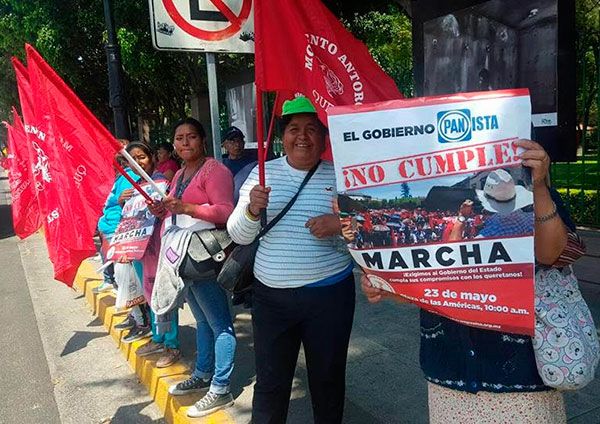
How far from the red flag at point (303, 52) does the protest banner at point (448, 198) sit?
72 cm

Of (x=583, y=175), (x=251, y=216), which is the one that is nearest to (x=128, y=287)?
(x=251, y=216)

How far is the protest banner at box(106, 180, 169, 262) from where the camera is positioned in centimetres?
373

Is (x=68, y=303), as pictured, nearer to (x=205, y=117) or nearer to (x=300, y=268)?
(x=205, y=117)

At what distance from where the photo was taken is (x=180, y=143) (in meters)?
3.13

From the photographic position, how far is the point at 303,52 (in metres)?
2.32

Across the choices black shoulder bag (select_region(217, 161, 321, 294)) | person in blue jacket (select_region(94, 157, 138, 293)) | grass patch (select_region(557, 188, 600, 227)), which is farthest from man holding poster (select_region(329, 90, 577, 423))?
grass patch (select_region(557, 188, 600, 227))

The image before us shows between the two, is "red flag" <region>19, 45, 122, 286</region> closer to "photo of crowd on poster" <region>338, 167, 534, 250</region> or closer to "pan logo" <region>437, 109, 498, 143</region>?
"photo of crowd on poster" <region>338, 167, 534, 250</region>

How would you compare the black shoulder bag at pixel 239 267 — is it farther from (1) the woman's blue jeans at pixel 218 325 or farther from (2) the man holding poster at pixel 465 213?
(2) the man holding poster at pixel 465 213

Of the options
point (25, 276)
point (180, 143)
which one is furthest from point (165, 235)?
point (25, 276)

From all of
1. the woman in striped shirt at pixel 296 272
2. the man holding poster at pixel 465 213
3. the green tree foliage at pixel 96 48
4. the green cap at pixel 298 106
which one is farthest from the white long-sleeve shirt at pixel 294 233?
the green tree foliage at pixel 96 48

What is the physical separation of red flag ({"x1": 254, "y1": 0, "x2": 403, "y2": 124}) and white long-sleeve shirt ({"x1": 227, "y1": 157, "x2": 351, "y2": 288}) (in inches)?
13.5

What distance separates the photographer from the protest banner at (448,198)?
1.46 meters

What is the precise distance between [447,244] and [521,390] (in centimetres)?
56

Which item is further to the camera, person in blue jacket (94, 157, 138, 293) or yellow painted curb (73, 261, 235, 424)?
person in blue jacket (94, 157, 138, 293)
